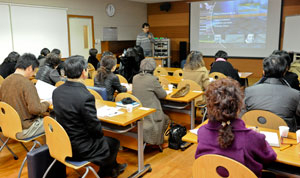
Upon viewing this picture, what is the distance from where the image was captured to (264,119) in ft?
7.23

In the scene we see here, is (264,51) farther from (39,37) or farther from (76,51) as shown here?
(39,37)

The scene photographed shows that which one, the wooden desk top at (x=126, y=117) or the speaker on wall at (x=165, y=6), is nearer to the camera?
the wooden desk top at (x=126, y=117)

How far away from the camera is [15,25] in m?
6.69

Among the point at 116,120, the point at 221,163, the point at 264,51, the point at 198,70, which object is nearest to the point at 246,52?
the point at 264,51

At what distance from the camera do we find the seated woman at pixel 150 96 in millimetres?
3262

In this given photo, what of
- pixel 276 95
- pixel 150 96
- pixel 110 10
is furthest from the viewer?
pixel 110 10

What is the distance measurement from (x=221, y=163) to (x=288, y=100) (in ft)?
4.13

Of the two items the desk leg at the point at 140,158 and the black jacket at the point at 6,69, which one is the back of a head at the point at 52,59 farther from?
the desk leg at the point at 140,158

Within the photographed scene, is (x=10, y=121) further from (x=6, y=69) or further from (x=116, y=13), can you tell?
(x=116, y=13)

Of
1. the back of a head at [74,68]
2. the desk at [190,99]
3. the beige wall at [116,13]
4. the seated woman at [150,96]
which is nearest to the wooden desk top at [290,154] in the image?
the back of a head at [74,68]

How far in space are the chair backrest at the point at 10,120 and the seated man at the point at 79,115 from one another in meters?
0.69

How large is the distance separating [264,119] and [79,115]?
5.16 feet

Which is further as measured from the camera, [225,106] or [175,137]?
[175,137]

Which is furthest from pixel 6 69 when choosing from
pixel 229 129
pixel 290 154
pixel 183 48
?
pixel 183 48
